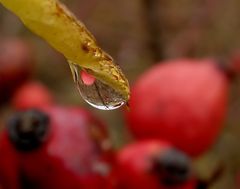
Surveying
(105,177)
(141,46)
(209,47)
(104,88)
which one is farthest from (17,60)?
(104,88)

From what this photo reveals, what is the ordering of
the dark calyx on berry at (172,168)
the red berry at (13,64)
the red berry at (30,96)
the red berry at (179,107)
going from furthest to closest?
the red berry at (13,64)
the red berry at (30,96)
the red berry at (179,107)
the dark calyx on berry at (172,168)

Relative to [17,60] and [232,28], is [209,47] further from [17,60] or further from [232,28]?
[17,60]

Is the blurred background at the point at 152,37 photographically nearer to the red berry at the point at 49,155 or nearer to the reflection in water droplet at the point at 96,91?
the red berry at the point at 49,155

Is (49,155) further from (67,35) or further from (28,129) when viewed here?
(67,35)

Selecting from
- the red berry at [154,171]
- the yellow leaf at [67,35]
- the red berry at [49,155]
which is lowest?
the yellow leaf at [67,35]

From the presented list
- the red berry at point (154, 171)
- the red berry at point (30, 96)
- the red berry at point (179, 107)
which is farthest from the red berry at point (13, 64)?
the red berry at point (154, 171)

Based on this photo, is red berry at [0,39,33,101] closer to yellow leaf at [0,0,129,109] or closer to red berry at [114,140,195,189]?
red berry at [114,140,195,189]
